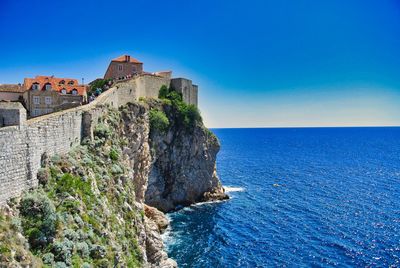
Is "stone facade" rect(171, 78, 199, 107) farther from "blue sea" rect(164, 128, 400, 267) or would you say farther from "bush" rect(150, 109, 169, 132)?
"blue sea" rect(164, 128, 400, 267)

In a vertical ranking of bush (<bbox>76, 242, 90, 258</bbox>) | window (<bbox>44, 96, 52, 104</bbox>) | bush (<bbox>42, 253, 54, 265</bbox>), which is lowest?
bush (<bbox>76, 242, 90, 258</bbox>)

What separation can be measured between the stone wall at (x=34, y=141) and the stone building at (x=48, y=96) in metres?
7.24

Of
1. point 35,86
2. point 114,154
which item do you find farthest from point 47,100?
point 114,154

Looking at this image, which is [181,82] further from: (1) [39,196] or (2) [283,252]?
(1) [39,196]

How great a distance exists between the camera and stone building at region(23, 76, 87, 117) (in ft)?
122

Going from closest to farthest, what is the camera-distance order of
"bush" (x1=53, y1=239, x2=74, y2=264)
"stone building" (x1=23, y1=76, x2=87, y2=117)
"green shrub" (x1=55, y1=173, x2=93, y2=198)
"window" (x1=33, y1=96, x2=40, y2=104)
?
1. "bush" (x1=53, y1=239, x2=74, y2=264)
2. "green shrub" (x1=55, y1=173, x2=93, y2=198)
3. "stone building" (x1=23, y1=76, x2=87, y2=117)
4. "window" (x1=33, y1=96, x2=40, y2=104)

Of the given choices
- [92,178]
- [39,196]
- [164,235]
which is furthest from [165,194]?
[39,196]

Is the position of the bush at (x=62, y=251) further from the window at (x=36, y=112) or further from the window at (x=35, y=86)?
the window at (x=35, y=86)

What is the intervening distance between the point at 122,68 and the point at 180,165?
21150 mm

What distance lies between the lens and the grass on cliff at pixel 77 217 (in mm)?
15688

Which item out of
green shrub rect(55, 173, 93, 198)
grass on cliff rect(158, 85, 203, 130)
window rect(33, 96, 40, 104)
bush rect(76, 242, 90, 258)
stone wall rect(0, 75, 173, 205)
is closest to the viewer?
stone wall rect(0, 75, 173, 205)

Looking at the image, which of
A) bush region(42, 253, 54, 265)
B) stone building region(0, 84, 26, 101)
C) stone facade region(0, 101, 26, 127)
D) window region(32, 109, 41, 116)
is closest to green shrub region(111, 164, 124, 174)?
stone facade region(0, 101, 26, 127)

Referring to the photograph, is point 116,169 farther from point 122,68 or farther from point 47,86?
point 122,68

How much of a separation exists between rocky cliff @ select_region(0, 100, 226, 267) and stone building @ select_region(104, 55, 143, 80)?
8.19 m
